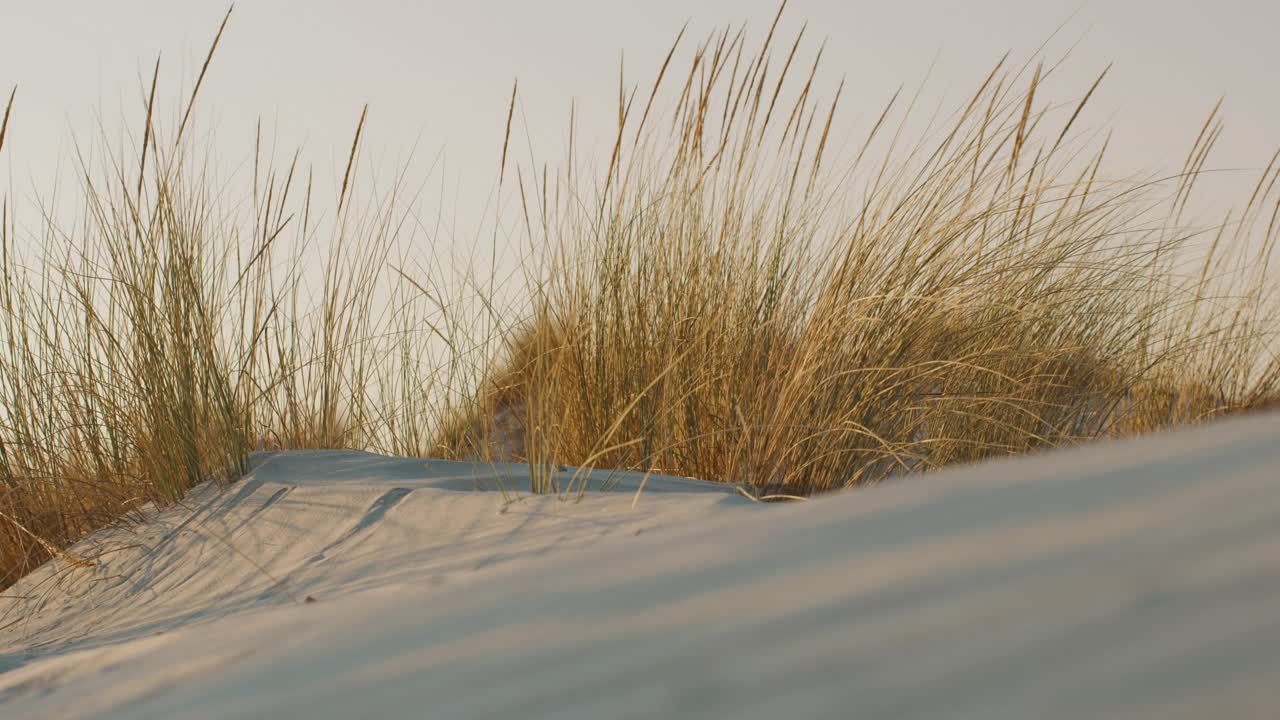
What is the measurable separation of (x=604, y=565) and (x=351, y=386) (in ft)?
8.38

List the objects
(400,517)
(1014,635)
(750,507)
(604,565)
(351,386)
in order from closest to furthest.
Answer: (1014,635) < (604,565) < (750,507) < (400,517) < (351,386)

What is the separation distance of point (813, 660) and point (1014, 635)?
81 millimetres

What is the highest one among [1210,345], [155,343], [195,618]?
[155,343]

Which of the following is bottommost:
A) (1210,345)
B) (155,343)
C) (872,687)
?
(872,687)

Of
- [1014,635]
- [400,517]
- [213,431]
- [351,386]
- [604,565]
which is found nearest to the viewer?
[1014,635]

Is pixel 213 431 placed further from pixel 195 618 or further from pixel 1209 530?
pixel 1209 530

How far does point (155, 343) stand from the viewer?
2.50 metres

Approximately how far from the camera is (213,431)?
8.10 ft

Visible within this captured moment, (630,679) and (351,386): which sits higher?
(351,386)

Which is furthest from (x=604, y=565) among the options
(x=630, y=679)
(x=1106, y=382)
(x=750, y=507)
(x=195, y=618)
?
(x=1106, y=382)

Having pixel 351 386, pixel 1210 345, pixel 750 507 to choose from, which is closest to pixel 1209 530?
pixel 750 507

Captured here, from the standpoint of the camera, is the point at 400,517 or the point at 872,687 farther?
the point at 400,517

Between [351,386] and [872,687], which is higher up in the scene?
[351,386]

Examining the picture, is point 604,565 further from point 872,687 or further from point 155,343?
point 155,343
